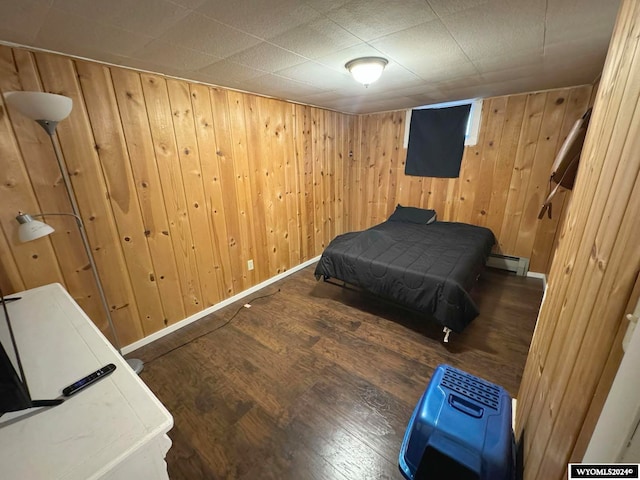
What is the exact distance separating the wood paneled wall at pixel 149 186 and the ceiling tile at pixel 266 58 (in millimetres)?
718

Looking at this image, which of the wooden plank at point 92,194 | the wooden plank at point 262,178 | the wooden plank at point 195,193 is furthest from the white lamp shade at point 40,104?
the wooden plank at point 262,178

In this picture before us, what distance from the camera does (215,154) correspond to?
2420mm

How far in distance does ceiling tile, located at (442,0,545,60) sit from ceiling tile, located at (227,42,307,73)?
36.2 inches

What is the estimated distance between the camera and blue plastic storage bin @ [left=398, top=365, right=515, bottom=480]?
947mm

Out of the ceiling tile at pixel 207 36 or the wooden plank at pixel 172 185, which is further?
the wooden plank at pixel 172 185

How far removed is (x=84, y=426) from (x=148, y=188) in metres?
1.77

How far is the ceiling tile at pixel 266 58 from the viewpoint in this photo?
156 centimetres

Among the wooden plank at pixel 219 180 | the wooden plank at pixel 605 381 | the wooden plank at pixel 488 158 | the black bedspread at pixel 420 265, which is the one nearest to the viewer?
the wooden plank at pixel 605 381

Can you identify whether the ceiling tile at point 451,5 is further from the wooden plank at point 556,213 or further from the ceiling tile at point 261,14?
the wooden plank at point 556,213

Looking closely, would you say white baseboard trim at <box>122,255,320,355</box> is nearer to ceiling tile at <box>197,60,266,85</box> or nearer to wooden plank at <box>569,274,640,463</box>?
ceiling tile at <box>197,60,266,85</box>

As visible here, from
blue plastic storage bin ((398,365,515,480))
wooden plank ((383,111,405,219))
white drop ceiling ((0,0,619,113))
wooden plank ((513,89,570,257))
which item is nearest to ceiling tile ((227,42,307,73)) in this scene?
white drop ceiling ((0,0,619,113))

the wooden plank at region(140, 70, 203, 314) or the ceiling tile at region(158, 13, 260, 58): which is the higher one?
the ceiling tile at region(158, 13, 260, 58)

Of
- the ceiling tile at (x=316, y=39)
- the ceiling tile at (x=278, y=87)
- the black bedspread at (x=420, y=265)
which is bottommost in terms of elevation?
the black bedspread at (x=420, y=265)

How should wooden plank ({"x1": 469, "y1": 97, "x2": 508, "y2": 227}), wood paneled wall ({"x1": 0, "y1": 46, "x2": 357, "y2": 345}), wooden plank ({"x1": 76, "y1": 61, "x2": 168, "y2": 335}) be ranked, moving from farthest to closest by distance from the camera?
wooden plank ({"x1": 469, "y1": 97, "x2": 508, "y2": 227}) → wooden plank ({"x1": 76, "y1": 61, "x2": 168, "y2": 335}) → wood paneled wall ({"x1": 0, "y1": 46, "x2": 357, "y2": 345})
